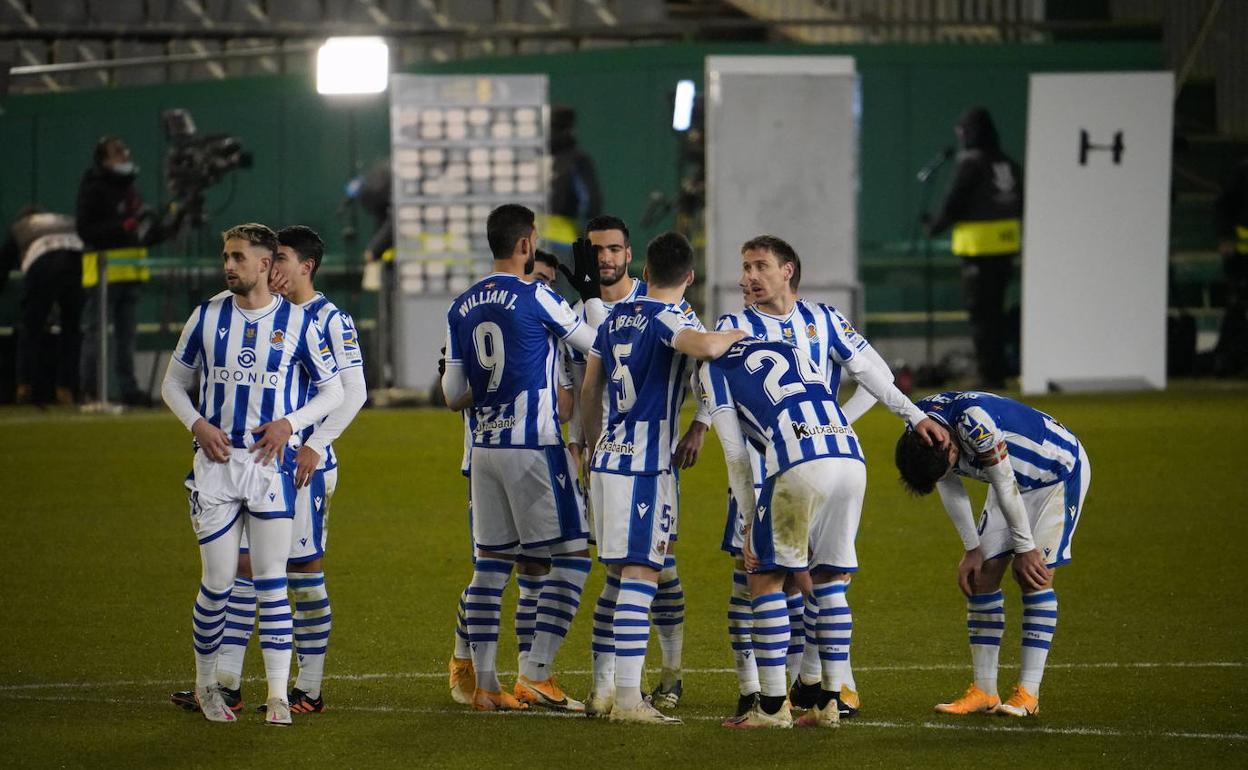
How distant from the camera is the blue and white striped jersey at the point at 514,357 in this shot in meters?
6.47

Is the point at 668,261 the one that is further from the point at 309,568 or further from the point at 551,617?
the point at 309,568

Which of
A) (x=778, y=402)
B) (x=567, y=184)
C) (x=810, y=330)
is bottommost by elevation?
(x=778, y=402)

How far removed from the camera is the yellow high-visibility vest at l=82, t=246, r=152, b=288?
1817cm

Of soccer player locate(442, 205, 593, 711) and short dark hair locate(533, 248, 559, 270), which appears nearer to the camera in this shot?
soccer player locate(442, 205, 593, 711)

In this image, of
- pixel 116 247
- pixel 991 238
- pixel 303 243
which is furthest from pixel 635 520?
pixel 991 238

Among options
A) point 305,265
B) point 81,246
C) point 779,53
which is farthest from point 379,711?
point 779,53

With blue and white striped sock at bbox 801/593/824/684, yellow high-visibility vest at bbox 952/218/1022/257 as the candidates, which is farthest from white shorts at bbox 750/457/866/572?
yellow high-visibility vest at bbox 952/218/1022/257

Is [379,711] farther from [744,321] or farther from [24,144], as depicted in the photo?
[24,144]

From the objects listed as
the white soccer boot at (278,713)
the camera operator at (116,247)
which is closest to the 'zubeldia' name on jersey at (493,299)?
the white soccer boot at (278,713)

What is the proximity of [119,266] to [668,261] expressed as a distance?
13094mm

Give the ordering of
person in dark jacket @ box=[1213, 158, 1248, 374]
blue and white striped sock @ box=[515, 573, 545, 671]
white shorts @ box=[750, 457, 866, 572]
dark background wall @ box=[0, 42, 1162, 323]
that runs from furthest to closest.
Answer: dark background wall @ box=[0, 42, 1162, 323] < person in dark jacket @ box=[1213, 158, 1248, 374] < blue and white striped sock @ box=[515, 573, 545, 671] < white shorts @ box=[750, 457, 866, 572]

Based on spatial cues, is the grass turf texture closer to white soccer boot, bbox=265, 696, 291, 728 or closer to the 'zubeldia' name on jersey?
white soccer boot, bbox=265, 696, 291, 728

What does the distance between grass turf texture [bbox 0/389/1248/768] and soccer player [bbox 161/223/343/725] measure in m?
0.32

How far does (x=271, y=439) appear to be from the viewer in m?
6.00
